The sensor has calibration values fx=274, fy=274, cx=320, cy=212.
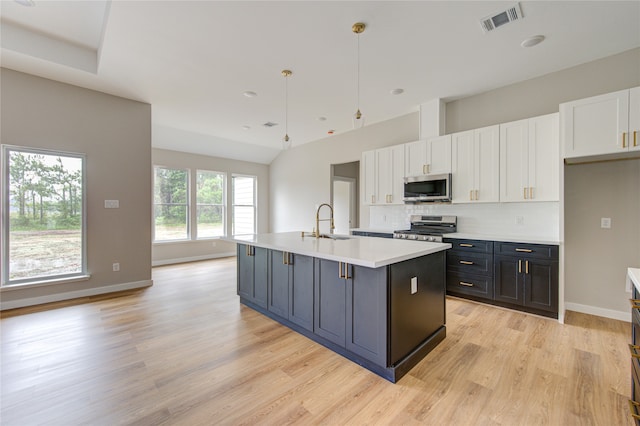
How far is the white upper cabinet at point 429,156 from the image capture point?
403 centimetres

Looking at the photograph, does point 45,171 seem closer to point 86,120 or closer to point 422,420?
point 86,120

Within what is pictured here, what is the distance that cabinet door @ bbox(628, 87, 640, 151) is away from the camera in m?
2.57

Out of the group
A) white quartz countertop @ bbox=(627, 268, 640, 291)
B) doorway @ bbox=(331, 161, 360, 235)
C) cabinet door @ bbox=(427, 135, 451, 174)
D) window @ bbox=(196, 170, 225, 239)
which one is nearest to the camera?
white quartz countertop @ bbox=(627, 268, 640, 291)

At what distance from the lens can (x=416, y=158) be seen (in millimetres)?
4352

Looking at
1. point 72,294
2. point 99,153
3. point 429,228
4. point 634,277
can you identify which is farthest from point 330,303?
point 99,153

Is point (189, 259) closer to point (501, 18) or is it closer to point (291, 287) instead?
point (291, 287)

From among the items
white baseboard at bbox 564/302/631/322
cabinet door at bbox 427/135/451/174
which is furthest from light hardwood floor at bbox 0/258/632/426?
cabinet door at bbox 427/135/451/174

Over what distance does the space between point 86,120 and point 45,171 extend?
87cm

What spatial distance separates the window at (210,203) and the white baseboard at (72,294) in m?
2.57

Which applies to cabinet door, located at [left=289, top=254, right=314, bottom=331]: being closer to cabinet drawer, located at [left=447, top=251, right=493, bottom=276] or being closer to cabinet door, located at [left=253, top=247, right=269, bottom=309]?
cabinet door, located at [left=253, top=247, right=269, bottom=309]

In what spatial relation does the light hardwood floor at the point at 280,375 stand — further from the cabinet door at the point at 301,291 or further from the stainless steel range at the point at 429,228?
the stainless steel range at the point at 429,228

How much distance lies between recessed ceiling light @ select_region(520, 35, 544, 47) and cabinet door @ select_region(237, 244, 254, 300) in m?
3.69

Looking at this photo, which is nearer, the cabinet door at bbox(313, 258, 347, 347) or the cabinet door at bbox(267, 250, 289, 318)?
the cabinet door at bbox(313, 258, 347, 347)

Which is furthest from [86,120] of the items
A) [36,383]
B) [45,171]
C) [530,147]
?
[530,147]
